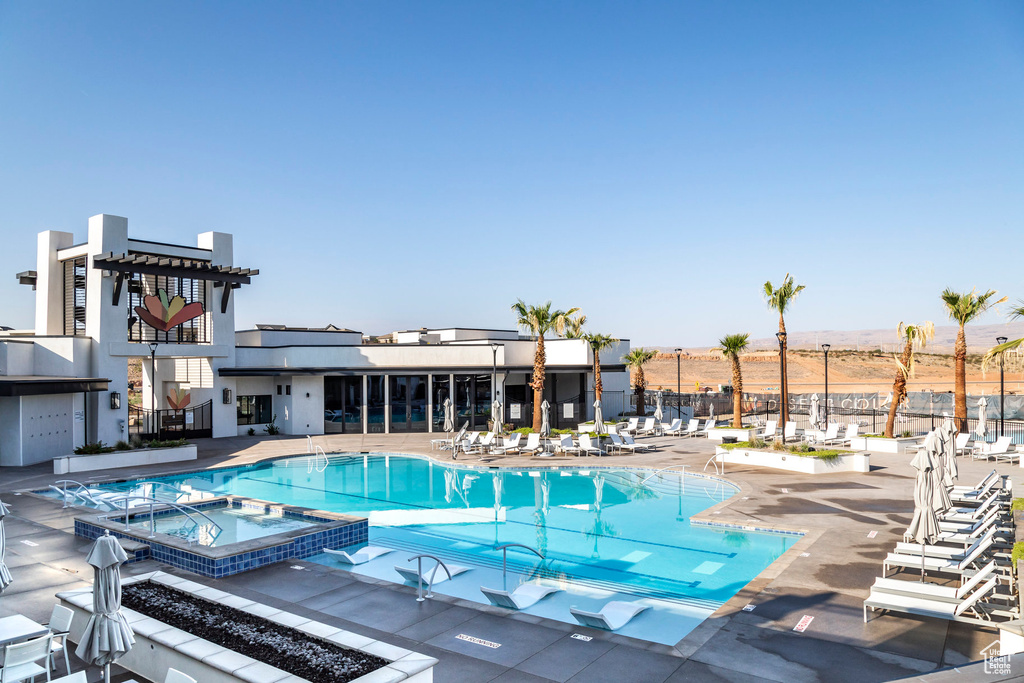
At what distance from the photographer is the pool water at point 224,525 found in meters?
11.9

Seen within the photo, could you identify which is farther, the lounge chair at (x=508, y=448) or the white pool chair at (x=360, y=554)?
the lounge chair at (x=508, y=448)

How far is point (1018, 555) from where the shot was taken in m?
7.71

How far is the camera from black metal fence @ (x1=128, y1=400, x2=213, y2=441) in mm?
26422

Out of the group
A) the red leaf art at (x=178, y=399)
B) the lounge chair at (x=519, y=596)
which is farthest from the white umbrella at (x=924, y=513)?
the red leaf art at (x=178, y=399)

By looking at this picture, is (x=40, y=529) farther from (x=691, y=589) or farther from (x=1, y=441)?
(x=691, y=589)

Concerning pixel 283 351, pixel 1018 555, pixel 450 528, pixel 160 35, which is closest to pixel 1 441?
pixel 283 351

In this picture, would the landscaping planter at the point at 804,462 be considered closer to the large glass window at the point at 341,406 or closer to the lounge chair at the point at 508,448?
the lounge chair at the point at 508,448

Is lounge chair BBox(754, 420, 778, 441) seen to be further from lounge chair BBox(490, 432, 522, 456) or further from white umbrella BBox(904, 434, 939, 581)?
white umbrella BBox(904, 434, 939, 581)

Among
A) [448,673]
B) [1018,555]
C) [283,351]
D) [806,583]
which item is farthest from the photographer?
[283,351]

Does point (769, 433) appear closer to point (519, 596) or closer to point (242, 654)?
point (519, 596)

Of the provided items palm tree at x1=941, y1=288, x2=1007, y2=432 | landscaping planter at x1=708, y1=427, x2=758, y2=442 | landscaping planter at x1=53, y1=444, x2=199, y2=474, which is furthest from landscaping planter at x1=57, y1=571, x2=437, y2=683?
palm tree at x1=941, y1=288, x2=1007, y2=432

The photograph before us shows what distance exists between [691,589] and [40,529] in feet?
42.0

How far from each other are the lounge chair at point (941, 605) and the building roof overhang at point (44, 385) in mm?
22283

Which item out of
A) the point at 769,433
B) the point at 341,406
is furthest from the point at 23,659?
the point at 341,406
